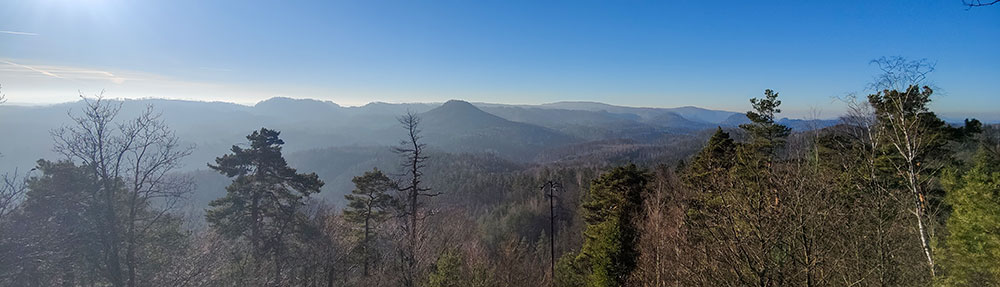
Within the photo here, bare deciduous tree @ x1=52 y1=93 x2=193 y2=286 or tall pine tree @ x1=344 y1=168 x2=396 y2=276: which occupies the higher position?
bare deciduous tree @ x1=52 y1=93 x2=193 y2=286

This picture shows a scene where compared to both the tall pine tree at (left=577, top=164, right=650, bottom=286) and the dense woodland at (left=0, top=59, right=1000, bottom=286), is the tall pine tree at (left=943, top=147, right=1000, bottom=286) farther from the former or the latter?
the tall pine tree at (left=577, top=164, right=650, bottom=286)

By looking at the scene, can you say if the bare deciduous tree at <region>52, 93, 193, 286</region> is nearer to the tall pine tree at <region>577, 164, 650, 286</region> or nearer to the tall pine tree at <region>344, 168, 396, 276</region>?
the tall pine tree at <region>344, 168, 396, 276</region>

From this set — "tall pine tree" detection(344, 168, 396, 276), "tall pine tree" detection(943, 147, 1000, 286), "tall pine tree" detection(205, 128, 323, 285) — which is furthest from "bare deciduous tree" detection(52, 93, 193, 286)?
"tall pine tree" detection(943, 147, 1000, 286)

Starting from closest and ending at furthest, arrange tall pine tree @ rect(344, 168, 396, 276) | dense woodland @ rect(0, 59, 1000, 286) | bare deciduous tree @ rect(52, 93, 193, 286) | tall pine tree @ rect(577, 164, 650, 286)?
dense woodland @ rect(0, 59, 1000, 286), bare deciduous tree @ rect(52, 93, 193, 286), tall pine tree @ rect(577, 164, 650, 286), tall pine tree @ rect(344, 168, 396, 276)

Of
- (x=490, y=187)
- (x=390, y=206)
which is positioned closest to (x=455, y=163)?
(x=490, y=187)

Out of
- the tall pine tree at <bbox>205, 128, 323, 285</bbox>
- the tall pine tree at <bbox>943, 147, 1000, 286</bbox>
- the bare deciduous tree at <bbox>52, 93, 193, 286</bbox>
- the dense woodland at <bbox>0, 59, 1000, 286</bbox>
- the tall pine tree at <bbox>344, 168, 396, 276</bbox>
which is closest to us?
the dense woodland at <bbox>0, 59, 1000, 286</bbox>

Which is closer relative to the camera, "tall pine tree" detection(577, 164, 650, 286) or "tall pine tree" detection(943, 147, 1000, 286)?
"tall pine tree" detection(943, 147, 1000, 286)

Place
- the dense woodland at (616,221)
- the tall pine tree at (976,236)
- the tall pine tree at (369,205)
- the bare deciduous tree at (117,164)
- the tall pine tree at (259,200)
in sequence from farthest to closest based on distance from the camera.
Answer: the tall pine tree at (369,205) → the tall pine tree at (259,200) → the tall pine tree at (976,236) → the bare deciduous tree at (117,164) → the dense woodland at (616,221)

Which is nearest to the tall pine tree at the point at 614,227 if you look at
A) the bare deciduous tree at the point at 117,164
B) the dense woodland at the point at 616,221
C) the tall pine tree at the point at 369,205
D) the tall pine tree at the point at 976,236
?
the dense woodland at the point at 616,221

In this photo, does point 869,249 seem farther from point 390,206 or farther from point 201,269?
point 390,206

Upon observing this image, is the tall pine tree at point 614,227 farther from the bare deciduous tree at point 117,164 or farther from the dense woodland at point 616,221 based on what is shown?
the bare deciduous tree at point 117,164

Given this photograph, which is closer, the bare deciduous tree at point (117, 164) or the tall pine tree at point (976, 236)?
the bare deciduous tree at point (117, 164)
